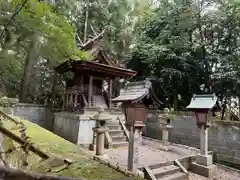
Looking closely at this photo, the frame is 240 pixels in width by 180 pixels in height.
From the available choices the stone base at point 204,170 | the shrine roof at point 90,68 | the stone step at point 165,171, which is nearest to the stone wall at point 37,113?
the shrine roof at point 90,68

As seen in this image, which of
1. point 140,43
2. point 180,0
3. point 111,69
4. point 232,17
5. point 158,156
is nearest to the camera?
point 158,156

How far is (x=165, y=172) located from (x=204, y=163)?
1.73 m

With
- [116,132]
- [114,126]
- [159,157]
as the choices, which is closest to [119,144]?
[116,132]

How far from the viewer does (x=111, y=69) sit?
10.5m

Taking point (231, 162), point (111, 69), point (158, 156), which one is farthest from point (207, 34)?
point (158, 156)

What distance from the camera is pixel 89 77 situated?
10.7 metres

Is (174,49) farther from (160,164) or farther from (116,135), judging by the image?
(160,164)

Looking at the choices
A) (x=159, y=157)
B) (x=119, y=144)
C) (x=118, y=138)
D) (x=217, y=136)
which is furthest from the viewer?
(x=118, y=138)

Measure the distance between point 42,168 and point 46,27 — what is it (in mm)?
3138

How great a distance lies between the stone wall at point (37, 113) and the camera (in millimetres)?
11789

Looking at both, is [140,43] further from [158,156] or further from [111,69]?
[158,156]

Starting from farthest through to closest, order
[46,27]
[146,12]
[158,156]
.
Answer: [146,12] → [158,156] → [46,27]

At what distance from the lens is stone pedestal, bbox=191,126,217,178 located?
6.48m

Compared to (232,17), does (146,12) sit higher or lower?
higher
